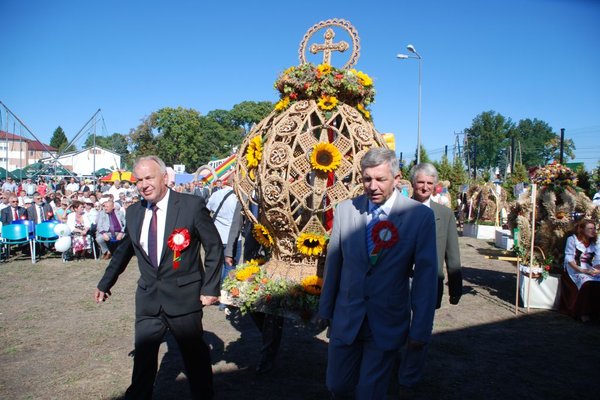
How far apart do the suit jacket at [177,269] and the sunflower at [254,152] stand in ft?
2.07

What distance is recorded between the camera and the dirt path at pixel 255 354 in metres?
4.03

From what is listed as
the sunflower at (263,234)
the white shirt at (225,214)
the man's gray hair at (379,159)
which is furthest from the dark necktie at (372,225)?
the white shirt at (225,214)

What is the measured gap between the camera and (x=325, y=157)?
3.45 metres

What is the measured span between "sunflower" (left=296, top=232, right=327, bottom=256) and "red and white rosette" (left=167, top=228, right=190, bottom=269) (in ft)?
3.19

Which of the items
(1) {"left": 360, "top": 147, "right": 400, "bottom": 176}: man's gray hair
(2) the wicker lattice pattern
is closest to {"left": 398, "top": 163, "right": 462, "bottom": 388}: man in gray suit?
(2) the wicker lattice pattern

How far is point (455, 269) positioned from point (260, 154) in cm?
225

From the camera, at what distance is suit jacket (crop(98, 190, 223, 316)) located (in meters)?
3.20

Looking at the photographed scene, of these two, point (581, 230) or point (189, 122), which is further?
point (189, 122)

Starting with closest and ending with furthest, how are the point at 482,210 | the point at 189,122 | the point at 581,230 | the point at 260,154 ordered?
the point at 260,154, the point at 581,230, the point at 482,210, the point at 189,122

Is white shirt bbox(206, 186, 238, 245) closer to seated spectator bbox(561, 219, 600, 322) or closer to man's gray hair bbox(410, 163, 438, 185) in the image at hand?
man's gray hair bbox(410, 163, 438, 185)

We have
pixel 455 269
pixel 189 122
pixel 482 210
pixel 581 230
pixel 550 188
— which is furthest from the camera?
pixel 189 122

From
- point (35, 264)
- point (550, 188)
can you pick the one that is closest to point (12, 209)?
point (35, 264)

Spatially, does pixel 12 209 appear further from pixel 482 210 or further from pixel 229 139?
pixel 229 139

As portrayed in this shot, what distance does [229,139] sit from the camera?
6331 centimetres
